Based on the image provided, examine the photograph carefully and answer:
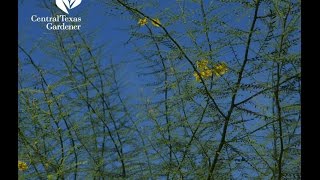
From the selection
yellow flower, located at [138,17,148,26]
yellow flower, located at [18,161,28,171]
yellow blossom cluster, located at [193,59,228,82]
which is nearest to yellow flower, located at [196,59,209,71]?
yellow blossom cluster, located at [193,59,228,82]

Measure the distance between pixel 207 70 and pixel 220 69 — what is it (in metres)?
0.08

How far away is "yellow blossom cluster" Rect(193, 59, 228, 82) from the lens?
8.68 ft

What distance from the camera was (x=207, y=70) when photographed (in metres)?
2.74

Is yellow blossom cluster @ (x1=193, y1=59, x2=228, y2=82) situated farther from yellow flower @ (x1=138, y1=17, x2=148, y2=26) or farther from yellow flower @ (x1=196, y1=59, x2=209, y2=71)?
yellow flower @ (x1=138, y1=17, x2=148, y2=26)

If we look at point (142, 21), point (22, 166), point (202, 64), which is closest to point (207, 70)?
point (202, 64)

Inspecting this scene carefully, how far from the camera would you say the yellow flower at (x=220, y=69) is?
2.64 meters

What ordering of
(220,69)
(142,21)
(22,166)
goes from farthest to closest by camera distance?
(142,21) → (22,166) → (220,69)

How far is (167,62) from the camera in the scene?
124 inches

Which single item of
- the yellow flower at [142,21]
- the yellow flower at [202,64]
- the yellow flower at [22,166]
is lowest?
the yellow flower at [22,166]

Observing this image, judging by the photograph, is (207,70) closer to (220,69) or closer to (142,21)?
(220,69)

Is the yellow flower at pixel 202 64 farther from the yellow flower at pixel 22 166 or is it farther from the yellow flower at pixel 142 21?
the yellow flower at pixel 22 166

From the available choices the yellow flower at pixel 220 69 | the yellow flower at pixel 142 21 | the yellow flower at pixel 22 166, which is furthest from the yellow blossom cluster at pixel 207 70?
the yellow flower at pixel 22 166

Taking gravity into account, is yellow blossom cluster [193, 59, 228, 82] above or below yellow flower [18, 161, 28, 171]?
above
